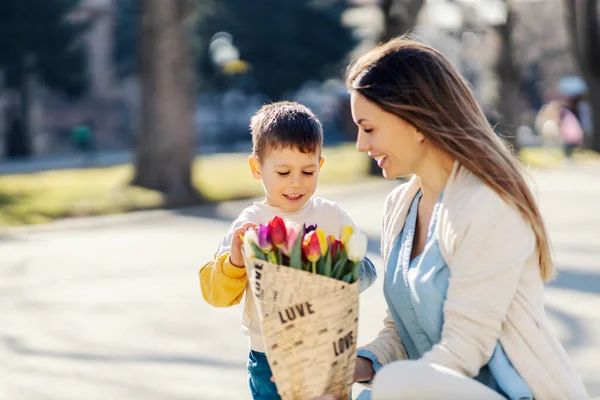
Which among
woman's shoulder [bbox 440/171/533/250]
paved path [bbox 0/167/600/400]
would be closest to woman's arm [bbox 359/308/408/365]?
woman's shoulder [bbox 440/171/533/250]

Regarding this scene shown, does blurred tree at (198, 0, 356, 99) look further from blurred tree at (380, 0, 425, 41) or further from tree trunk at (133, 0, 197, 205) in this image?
tree trunk at (133, 0, 197, 205)

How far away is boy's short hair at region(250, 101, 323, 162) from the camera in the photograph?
346 cm

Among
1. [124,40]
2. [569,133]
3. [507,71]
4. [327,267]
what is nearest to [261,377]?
[327,267]

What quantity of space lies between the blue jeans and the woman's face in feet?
2.48

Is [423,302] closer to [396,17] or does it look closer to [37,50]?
[396,17]

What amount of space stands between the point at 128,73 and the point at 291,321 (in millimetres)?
57011

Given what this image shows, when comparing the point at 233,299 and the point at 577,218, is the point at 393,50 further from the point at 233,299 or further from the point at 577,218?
the point at 577,218

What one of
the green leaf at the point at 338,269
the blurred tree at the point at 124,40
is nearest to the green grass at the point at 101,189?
the green leaf at the point at 338,269

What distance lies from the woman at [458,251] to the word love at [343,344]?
130 mm

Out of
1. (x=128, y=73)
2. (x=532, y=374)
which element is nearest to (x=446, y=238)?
(x=532, y=374)

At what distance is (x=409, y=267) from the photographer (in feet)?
10.7

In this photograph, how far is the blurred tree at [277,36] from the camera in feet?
163

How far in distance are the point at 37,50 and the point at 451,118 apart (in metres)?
40.6

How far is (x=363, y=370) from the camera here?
11.0ft
